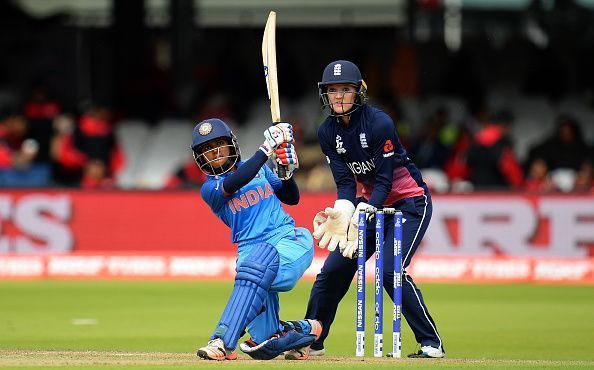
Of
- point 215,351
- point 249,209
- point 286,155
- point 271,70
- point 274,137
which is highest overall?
point 271,70

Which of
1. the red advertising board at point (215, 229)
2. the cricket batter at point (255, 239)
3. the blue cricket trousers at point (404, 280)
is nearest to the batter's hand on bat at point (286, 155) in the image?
the cricket batter at point (255, 239)

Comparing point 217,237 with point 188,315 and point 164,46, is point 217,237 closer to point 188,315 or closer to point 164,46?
point 188,315

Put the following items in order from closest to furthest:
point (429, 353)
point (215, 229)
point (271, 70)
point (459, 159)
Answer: point (429, 353) → point (271, 70) → point (215, 229) → point (459, 159)

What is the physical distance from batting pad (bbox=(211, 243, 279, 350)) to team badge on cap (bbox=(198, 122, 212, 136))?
81cm

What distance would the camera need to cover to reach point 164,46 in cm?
2195

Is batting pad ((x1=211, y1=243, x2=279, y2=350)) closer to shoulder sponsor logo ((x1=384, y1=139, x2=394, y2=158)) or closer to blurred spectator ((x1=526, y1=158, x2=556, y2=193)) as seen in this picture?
shoulder sponsor logo ((x1=384, y1=139, x2=394, y2=158))

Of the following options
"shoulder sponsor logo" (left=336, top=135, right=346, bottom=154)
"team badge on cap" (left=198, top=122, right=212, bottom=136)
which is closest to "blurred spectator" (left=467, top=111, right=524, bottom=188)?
"shoulder sponsor logo" (left=336, top=135, right=346, bottom=154)

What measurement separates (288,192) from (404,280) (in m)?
0.96

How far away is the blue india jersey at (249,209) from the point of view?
25.8ft

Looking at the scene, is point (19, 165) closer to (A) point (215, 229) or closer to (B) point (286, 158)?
(A) point (215, 229)

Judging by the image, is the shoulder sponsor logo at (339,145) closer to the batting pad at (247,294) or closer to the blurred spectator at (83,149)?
the batting pad at (247,294)

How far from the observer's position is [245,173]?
7.61 meters

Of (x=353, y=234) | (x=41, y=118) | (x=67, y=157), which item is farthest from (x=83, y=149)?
(x=353, y=234)

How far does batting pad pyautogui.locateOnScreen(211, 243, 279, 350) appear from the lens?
7.57 meters
